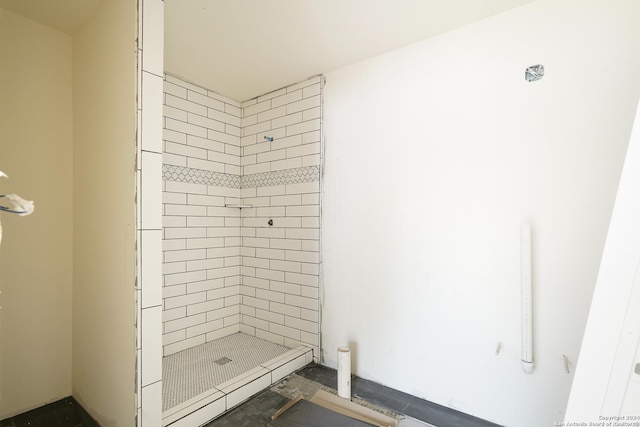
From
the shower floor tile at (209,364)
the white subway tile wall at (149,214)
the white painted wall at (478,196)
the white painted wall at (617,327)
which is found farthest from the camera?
the shower floor tile at (209,364)

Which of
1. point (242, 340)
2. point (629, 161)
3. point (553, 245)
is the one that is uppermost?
point (629, 161)

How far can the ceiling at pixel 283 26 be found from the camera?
1403 mm

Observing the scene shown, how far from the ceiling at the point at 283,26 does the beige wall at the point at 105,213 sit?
0.83ft

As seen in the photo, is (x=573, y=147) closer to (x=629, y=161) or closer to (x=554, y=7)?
(x=629, y=161)

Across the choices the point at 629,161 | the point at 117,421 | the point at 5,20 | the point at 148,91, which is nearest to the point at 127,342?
Result: the point at 117,421

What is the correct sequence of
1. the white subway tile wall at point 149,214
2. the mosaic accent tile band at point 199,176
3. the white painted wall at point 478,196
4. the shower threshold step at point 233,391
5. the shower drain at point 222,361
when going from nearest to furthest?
the white subway tile wall at point 149,214
the white painted wall at point 478,196
the shower threshold step at point 233,391
the shower drain at point 222,361
the mosaic accent tile band at point 199,176

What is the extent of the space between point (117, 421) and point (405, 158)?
1.87 meters

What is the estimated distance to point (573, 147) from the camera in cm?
129

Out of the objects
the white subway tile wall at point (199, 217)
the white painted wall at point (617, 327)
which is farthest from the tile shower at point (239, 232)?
the white painted wall at point (617, 327)

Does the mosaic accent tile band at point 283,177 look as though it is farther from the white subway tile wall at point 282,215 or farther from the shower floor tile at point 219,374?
the shower floor tile at point 219,374

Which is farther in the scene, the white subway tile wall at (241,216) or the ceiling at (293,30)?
the white subway tile wall at (241,216)

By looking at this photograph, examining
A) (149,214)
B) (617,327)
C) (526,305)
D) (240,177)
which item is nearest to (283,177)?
(240,177)

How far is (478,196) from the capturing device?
58.9 inches

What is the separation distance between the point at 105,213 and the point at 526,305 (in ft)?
6.39
